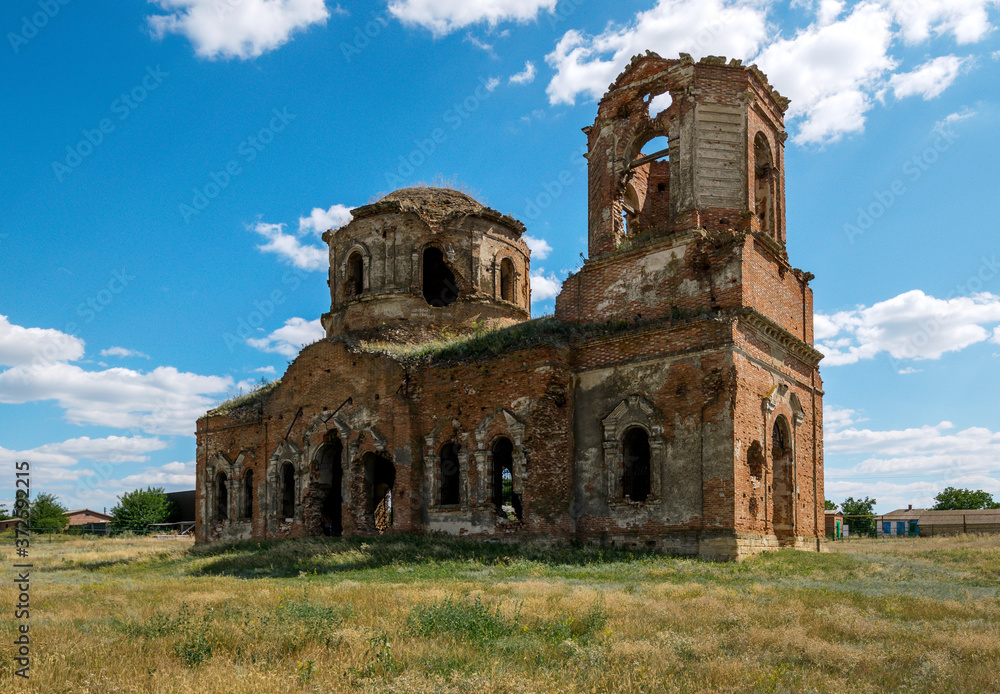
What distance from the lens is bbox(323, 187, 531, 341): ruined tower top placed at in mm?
23484

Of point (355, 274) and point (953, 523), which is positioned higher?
point (355, 274)

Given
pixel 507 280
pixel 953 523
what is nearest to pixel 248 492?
pixel 507 280

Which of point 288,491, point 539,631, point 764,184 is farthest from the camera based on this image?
point 288,491

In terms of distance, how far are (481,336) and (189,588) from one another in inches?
366

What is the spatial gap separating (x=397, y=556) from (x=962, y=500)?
1965 inches

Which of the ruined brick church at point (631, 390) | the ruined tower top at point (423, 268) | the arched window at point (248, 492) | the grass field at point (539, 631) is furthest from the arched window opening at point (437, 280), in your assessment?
the grass field at point (539, 631)

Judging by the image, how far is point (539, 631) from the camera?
7.88 meters

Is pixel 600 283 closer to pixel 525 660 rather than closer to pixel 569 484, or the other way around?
pixel 569 484

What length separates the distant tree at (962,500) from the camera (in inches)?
2047

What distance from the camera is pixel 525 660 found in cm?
656

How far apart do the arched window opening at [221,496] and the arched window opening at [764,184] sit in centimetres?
1796

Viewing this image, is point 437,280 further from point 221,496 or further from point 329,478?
point 221,496

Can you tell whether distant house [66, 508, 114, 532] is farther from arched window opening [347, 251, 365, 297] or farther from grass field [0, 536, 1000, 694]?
grass field [0, 536, 1000, 694]

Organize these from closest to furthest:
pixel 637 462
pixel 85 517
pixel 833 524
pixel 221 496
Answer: pixel 637 462
pixel 221 496
pixel 833 524
pixel 85 517
